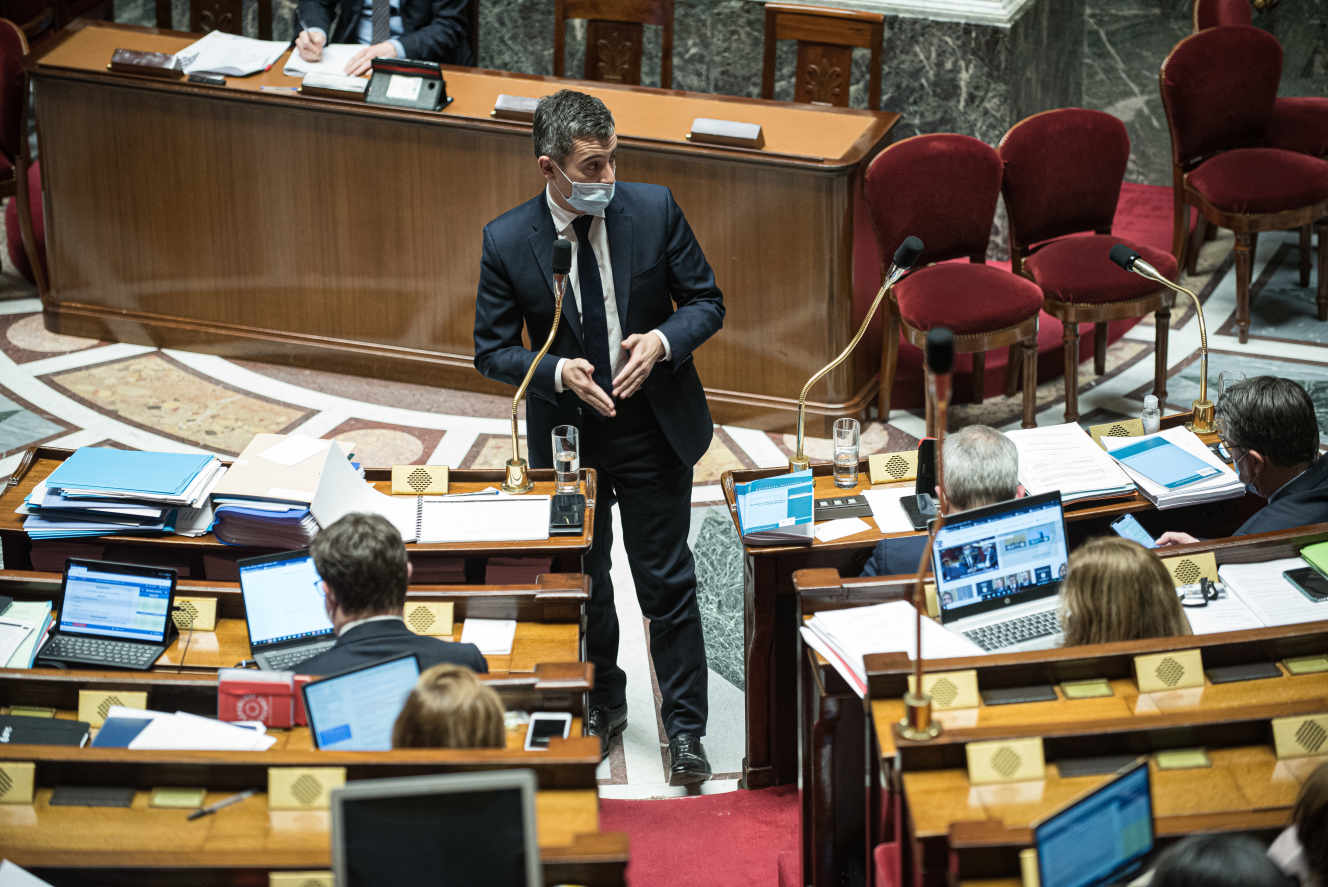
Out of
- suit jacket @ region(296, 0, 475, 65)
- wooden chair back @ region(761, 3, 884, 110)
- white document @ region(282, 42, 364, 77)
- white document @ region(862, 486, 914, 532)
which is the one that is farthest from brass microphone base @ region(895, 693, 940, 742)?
suit jacket @ region(296, 0, 475, 65)

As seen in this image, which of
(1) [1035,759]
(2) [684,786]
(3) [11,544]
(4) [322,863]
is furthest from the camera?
(2) [684,786]

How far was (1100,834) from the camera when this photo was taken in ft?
7.71

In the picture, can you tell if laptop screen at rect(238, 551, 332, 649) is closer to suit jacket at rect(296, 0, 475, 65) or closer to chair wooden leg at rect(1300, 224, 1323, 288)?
suit jacket at rect(296, 0, 475, 65)

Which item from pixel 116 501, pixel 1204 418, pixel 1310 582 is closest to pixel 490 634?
pixel 116 501

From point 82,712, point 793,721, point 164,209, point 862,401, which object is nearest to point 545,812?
point 82,712

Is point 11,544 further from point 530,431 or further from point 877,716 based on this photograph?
point 877,716

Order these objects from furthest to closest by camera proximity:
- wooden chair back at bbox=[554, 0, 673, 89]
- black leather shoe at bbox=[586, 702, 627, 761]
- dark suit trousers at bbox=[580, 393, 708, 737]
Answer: wooden chair back at bbox=[554, 0, 673, 89], black leather shoe at bbox=[586, 702, 627, 761], dark suit trousers at bbox=[580, 393, 708, 737]

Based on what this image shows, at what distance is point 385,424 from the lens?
5945 mm

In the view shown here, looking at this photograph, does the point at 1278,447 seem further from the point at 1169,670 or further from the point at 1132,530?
the point at 1169,670

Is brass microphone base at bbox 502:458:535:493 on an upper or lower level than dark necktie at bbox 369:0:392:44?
lower

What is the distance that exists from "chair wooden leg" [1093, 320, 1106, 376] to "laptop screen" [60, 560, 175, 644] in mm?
4167

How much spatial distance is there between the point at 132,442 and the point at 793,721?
3097 millimetres

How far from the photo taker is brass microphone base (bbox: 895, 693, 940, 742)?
2.65 m

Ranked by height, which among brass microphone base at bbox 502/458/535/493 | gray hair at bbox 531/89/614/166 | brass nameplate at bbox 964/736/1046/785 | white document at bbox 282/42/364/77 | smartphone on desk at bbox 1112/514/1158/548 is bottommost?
brass nameplate at bbox 964/736/1046/785
